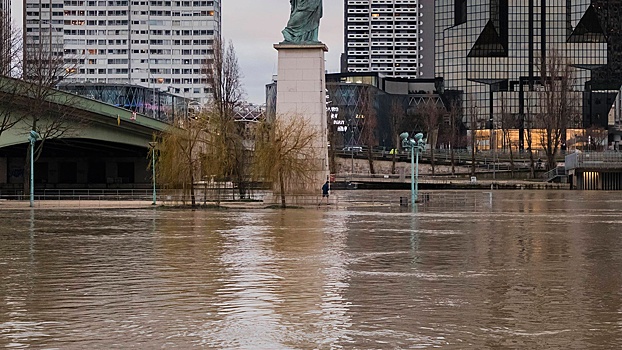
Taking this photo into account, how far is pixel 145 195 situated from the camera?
260 feet

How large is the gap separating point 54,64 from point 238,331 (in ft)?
205

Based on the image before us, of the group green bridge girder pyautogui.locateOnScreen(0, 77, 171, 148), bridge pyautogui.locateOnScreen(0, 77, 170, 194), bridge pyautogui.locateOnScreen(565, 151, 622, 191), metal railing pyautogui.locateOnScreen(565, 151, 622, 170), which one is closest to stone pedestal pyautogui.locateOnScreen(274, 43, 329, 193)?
green bridge girder pyautogui.locateOnScreen(0, 77, 171, 148)

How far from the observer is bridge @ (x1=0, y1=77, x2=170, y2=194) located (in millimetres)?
67688

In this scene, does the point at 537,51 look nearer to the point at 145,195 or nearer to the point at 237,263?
the point at 145,195

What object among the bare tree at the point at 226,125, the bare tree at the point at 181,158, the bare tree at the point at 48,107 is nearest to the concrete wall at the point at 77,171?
the bare tree at the point at 226,125

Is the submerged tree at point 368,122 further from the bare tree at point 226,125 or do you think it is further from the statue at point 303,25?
the statue at point 303,25

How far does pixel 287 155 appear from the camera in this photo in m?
59.5

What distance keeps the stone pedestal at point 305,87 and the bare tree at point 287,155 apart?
1.21m

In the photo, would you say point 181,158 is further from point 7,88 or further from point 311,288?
point 311,288

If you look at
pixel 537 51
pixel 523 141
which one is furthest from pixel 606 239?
pixel 537 51

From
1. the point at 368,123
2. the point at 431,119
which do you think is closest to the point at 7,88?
the point at 368,123

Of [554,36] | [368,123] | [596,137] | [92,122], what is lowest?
[92,122]

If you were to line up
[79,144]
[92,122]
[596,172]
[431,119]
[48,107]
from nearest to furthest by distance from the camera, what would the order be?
[48,107]
[92,122]
[79,144]
[596,172]
[431,119]

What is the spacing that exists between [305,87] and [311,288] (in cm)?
4502
